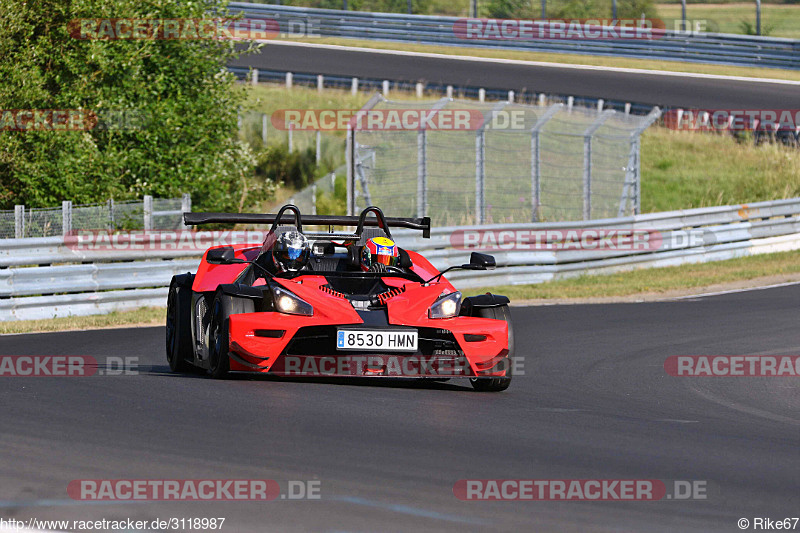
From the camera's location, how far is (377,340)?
30.1 ft

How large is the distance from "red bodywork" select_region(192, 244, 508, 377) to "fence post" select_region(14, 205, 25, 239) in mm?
8295

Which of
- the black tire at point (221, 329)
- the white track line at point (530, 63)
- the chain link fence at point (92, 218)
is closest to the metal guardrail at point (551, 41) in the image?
the white track line at point (530, 63)

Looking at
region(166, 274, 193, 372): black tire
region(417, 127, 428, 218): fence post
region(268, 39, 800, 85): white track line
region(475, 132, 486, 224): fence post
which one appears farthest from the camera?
region(268, 39, 800, 85): white track line

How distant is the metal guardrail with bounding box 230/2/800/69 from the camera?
4250 centimetres

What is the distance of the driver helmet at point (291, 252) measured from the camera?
32.8ft

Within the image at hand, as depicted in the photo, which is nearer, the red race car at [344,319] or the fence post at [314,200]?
the red race car at [344,319]

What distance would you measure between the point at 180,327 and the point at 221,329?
1235mm

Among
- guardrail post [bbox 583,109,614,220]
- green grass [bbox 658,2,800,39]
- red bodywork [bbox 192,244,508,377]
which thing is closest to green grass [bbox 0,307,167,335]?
red bodywork [bbox 192,244,508,377]

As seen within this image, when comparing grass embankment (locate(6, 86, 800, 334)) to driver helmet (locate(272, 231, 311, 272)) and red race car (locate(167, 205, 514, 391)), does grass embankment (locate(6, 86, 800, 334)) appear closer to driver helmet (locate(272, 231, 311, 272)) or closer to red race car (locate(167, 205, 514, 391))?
red race car (locate(167, 205, 514, 391))

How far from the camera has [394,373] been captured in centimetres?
935

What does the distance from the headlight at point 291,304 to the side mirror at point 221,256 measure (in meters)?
1.04
